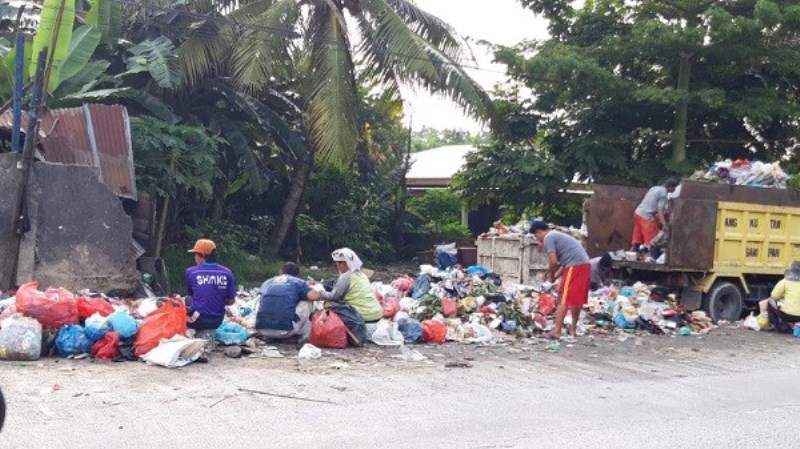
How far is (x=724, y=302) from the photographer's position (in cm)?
1382

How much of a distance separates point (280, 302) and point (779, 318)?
7357mm

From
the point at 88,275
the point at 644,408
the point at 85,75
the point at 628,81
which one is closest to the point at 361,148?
the point at 628,81

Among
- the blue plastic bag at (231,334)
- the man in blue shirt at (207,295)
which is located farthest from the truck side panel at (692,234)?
the man in blue shirt at (207,295)

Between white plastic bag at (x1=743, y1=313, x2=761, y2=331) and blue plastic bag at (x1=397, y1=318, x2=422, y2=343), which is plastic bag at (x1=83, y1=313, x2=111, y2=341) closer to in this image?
blue plastic bag at (x1=397, y1=318, x2=422, y2=343)

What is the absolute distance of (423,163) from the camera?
29.1m

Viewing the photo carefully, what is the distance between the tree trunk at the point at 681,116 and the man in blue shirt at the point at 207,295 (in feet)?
37.2

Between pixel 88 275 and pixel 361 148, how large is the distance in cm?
1173

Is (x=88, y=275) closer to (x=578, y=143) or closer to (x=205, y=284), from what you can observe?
(x=205, y=284)

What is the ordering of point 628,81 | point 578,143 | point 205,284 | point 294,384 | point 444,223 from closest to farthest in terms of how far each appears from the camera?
1. point 294,384
2. point 205,284
3. point 628,81
4. point 578,143
5. point 444,223

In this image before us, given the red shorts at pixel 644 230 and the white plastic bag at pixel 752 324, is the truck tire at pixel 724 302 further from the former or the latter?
the red shorts at pixel 644 230

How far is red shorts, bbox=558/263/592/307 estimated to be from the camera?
11.1 metres

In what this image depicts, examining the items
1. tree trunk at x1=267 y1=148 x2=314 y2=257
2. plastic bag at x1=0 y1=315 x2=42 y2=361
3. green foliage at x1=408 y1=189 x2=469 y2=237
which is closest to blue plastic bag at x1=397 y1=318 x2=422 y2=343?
plastic bag at x1=0 y1=315 x2=42 y2=361

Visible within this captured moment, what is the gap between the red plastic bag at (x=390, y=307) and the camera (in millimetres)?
11398

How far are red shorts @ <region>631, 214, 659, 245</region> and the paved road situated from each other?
375 cm
